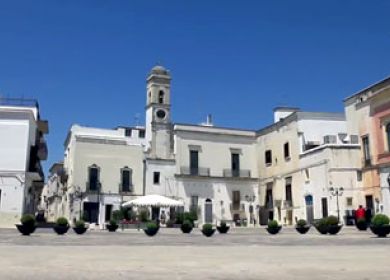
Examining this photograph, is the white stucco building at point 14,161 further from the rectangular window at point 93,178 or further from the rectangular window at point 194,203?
the rectangular window at point 194,203

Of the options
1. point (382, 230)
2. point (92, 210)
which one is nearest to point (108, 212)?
point (92, 210)

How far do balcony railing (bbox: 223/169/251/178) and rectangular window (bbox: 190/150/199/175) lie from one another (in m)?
3.03

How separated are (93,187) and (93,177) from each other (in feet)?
3.01

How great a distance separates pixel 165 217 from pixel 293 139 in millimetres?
13494

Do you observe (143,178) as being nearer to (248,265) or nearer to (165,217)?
(165,217)

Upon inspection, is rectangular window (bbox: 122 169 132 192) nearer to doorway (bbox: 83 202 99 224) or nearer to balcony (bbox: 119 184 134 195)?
balcony (bbox: 119 184 134 195)

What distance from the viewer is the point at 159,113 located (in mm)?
46031

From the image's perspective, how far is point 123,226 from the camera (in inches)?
1214

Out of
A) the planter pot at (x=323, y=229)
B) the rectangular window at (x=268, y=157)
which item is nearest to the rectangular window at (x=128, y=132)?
the rectangular window at (x=268, y=157)

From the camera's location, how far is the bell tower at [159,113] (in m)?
44.6

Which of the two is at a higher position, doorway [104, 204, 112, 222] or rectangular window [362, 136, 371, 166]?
rectangular window [362, 136, 371, 166]

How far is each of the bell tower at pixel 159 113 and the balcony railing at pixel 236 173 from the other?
19.9 feet

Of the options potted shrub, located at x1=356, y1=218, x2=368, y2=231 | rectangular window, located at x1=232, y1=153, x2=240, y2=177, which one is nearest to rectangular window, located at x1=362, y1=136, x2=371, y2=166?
potted shrub, located at x1=356, y1=218, x2=368, y2=231

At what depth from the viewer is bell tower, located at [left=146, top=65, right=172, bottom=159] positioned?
1756 inches
